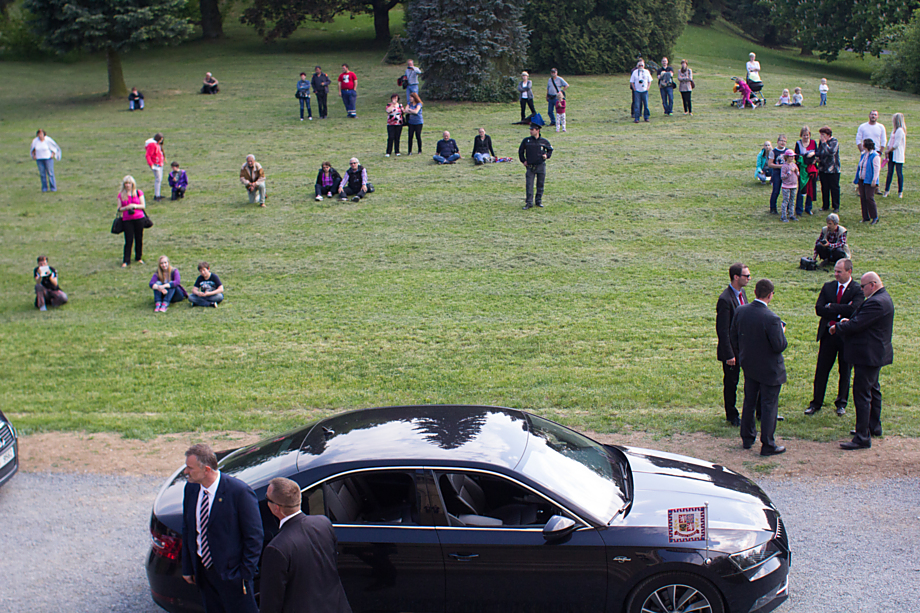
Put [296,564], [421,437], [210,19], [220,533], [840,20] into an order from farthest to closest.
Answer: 1. [210,19]
2. [840,20]
3. [421,437]
4. [220,533]
5. [296,564]

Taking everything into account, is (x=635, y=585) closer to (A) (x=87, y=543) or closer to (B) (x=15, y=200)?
(A) (x=87, y=543)

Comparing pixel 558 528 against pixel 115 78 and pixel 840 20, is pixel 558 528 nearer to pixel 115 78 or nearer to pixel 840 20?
pixel 115 78

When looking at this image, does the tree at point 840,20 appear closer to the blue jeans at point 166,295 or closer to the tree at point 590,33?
the tree at point 590,33

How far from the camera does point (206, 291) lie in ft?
49.8

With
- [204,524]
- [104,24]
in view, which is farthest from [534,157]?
[104,24]

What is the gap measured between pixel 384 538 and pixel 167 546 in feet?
5.38

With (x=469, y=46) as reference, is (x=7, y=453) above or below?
below

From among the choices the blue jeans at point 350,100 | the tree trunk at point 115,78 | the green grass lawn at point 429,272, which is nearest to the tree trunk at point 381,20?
the tree trunk at point 115,78

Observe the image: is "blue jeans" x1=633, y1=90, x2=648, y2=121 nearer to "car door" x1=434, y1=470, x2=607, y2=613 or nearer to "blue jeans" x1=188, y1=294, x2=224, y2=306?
"blue jeans" x1=188, y1=294, x2=224, y2=306

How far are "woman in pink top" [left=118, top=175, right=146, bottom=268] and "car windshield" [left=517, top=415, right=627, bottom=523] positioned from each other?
46.3 ft

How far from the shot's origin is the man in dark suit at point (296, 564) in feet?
14.6

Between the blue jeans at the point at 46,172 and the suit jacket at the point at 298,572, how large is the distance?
23.0 m

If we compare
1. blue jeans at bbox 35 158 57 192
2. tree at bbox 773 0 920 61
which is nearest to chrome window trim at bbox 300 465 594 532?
blue jeans at bbox 35 158 57 192

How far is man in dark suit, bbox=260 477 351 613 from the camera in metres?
4.46
